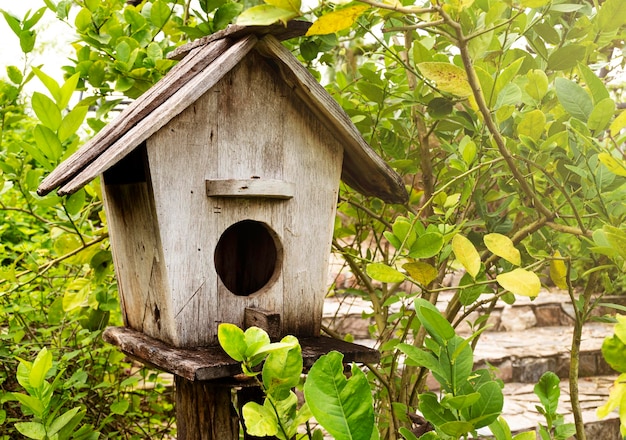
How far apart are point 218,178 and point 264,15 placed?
0.65 m

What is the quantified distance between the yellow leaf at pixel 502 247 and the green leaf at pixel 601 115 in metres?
0.26

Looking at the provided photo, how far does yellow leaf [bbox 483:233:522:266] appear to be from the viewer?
124cm

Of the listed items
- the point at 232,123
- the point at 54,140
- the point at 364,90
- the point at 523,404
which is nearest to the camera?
the point at 232,123

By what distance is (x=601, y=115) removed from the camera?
3.84ft

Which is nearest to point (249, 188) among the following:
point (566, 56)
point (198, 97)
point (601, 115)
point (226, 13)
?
point (198, 97)

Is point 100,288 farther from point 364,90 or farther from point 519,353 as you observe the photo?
point 519,353

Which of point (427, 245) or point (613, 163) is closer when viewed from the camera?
point (613, 163)

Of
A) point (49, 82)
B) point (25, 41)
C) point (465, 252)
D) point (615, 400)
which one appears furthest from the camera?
point (25, 41)

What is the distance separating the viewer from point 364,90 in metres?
2.05

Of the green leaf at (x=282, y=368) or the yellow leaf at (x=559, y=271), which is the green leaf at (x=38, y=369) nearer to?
the green leaf at (x=282, y=368)

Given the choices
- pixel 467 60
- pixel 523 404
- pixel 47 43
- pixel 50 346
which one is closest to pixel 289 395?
pixel 467 60

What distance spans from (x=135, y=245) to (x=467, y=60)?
0.93 m

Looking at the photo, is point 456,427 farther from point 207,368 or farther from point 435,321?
point 207,368

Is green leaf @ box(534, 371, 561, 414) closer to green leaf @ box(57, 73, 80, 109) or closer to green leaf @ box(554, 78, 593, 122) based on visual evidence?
green leaf @ box(554, 78, 593, 122)
